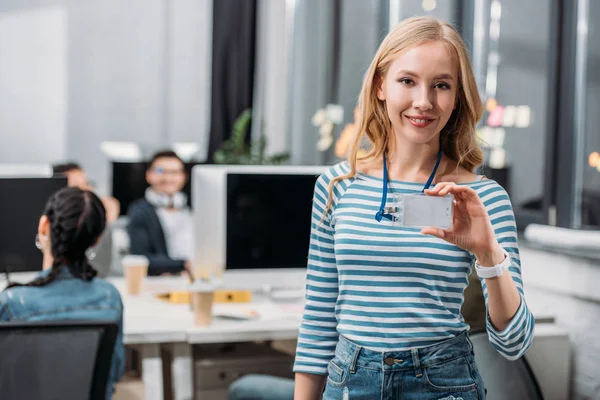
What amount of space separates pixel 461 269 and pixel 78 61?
6.02 m

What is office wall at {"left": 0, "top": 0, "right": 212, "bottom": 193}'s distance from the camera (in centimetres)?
657

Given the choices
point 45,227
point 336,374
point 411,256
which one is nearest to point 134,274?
point 45,227

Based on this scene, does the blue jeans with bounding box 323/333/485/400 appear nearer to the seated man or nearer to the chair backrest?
the chair backrest

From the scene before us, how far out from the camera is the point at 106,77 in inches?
266

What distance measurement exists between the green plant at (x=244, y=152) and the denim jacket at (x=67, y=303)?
3.42 meters

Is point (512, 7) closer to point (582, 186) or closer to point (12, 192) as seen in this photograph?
point (582, 186)


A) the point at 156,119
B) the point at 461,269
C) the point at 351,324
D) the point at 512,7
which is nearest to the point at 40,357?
the point at 351,324

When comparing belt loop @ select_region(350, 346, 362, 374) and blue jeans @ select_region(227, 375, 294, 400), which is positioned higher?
belt loop @ select_region(350, 346, 362, 374)

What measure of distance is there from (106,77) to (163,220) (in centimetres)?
276

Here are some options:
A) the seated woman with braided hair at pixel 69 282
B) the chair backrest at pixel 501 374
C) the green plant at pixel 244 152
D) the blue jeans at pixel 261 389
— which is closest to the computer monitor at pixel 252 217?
the blue jeans at pixel 261 389

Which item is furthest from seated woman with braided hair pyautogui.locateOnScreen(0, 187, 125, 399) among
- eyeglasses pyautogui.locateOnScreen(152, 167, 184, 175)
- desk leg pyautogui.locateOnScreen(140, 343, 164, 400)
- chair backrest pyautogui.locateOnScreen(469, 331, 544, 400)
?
eyeglasses pyautogui.locateOnScreen(152, 167, 184, 175)

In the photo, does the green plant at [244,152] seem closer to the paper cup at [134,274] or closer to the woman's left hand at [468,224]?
the paper cup at [134,274]

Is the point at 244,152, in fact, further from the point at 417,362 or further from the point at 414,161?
the point at 417,362

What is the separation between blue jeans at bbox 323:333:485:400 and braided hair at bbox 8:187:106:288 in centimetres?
106
